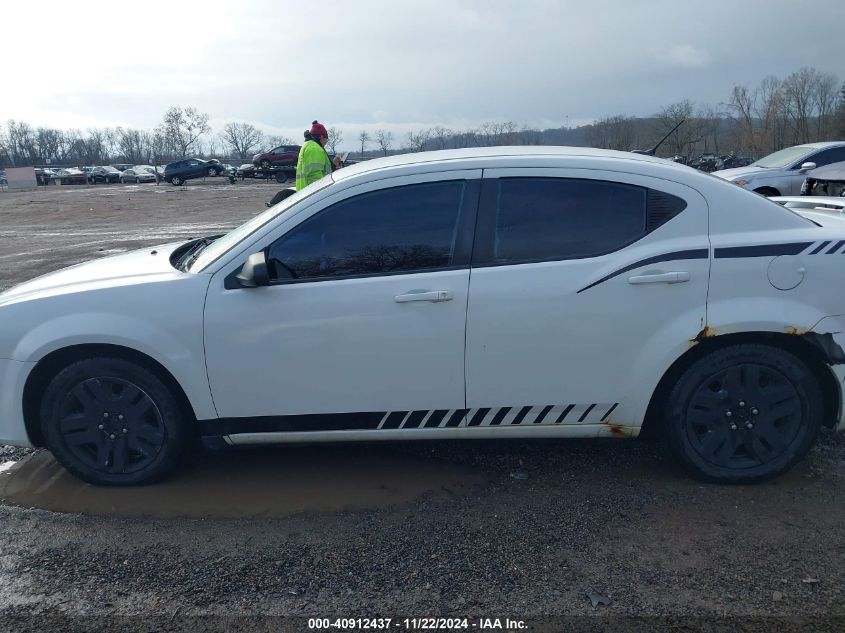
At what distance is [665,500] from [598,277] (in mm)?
1198

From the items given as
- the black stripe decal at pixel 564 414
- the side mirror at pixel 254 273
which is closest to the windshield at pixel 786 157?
the black stripe decal at pixel 564 414

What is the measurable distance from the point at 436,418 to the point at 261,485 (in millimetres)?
1086

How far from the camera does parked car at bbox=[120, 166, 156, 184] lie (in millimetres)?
57747

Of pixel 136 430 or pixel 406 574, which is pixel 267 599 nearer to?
pixel 406 574

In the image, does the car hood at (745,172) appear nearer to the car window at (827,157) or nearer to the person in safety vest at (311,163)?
the car window at (827,157)

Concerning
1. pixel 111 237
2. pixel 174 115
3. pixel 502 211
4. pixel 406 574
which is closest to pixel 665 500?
pixel 406 574

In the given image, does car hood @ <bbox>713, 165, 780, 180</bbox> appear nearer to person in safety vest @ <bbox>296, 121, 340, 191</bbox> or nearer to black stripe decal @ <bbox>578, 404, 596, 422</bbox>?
person in safety vest @ <bbox>296, 121, 340, 191</bbox>

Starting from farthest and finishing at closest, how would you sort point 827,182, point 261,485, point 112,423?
point 827,182, point 261,485, point 112,423

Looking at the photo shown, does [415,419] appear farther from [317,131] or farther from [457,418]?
[317,131]

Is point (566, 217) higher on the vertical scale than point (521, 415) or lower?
higher

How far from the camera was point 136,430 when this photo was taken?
371 cm

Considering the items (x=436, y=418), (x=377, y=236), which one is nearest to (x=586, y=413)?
(x=436, y=418)

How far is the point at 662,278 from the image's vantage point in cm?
341

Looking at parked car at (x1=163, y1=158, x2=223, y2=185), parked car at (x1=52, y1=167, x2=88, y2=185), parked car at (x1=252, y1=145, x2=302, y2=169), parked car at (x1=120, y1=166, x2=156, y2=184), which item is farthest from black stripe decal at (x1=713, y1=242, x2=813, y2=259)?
parked car at (x1=52, y1=167, x2=88, y2=185)
